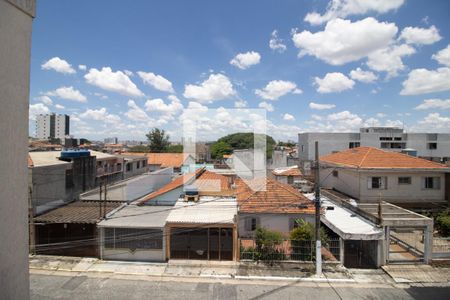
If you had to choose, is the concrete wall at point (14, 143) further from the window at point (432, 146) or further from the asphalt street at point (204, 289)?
the window at point (432, 146)

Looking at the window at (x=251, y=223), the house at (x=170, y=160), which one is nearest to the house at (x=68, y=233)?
the window at (x=251, y=223)

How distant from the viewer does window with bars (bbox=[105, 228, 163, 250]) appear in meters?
13.2

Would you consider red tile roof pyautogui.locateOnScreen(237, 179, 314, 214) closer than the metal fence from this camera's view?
No

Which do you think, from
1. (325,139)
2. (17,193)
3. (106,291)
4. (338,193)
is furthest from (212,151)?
(17,193)

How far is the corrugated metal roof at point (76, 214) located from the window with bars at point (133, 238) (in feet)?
4.14

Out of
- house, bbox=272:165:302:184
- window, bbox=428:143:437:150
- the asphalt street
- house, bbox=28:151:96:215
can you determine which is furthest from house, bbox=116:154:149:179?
window, bbox=428:143:437:150

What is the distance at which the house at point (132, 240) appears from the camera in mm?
13133

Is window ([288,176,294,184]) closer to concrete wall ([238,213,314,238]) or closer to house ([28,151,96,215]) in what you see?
concrete wall ([238,213,314,238])

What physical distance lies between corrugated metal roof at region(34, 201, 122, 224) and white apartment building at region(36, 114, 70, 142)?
8007 centimetres

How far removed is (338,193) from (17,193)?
22148 millimetres

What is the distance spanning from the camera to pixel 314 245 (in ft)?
42.7

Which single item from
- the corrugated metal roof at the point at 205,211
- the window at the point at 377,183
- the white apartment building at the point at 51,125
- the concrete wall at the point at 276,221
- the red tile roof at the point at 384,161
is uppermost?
the white apartment building at the point at 51,125

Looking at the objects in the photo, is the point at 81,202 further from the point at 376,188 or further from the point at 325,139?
the point at 325,139

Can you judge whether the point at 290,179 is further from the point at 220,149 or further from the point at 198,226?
the point at 220,149
